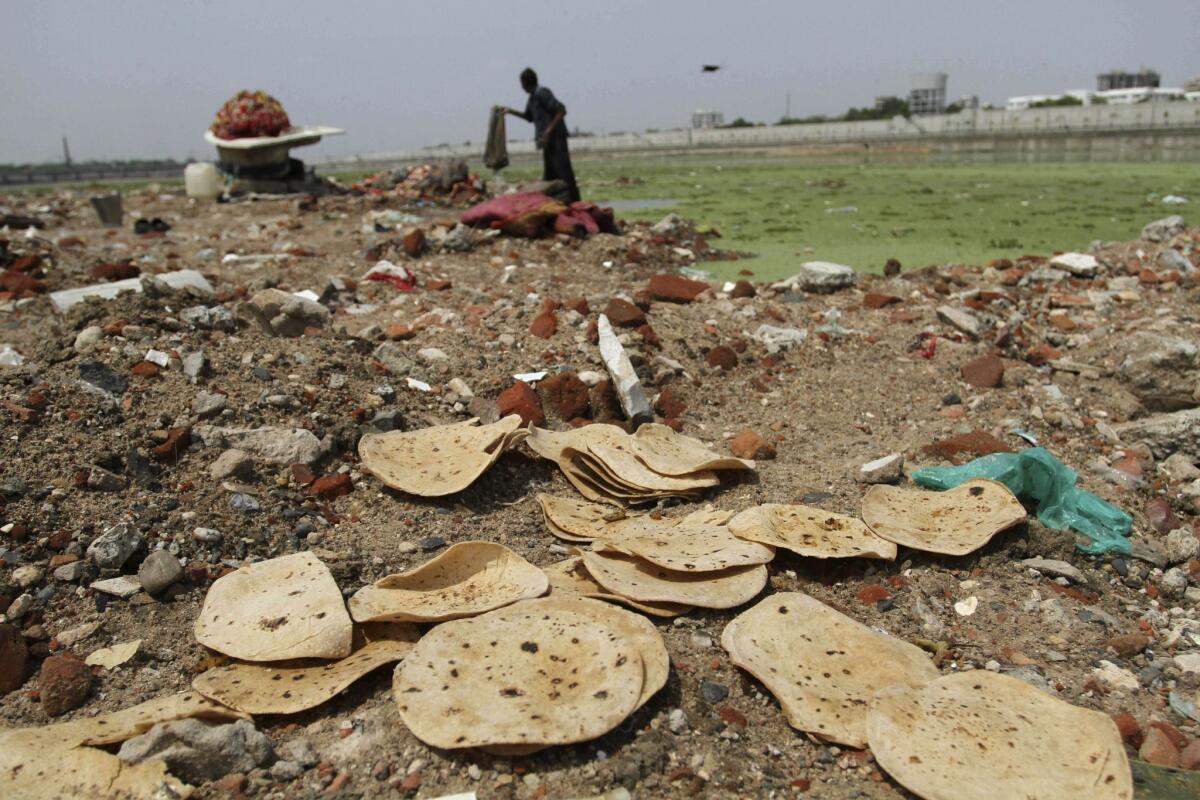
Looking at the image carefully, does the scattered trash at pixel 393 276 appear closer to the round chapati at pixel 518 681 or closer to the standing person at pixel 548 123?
the standing person at pixel 548 123

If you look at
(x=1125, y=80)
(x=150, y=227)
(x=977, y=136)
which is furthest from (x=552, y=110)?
(x=1125, y=80)

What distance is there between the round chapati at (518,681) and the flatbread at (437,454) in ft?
3.07

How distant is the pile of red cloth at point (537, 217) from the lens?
288 inches

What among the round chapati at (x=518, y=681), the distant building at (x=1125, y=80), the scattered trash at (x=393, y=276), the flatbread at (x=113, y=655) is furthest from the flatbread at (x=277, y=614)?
the distant building at (x=1125, y=80)

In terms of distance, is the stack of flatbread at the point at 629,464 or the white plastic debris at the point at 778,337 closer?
the stack of flatbread at the point at 629,464

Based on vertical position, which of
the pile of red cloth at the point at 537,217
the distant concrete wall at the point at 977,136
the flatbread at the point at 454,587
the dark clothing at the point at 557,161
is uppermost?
the distant concrete wall at the point at 977,136

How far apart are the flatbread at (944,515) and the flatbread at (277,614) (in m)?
1.68

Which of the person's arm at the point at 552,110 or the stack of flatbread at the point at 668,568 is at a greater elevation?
the person's arm at the point at 552,110

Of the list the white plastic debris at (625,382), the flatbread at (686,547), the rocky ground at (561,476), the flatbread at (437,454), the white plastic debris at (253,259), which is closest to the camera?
the rocky ground at (561,476)

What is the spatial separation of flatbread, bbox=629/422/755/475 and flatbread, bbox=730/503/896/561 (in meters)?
0.37

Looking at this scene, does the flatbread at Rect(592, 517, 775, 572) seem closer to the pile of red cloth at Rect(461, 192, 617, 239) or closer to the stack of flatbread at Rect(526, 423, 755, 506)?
the stack of flatbread at Rect(526, 423, 755, 506)

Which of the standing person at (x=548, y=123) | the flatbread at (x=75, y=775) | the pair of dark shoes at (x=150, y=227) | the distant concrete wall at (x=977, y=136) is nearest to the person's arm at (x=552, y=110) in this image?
the standing person at (x=548, y=123)

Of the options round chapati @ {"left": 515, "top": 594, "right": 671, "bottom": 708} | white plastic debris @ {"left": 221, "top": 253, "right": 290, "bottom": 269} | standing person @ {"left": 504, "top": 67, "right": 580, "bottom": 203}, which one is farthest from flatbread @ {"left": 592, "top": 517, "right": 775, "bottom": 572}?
standing person @ {"left": 504, "top": 67, "right": 580, "bottom": 203}

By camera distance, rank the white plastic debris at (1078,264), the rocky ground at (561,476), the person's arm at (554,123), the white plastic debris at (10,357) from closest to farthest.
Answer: the rocky ground at (561,476) → the white plastic debris at (10,357) → the white plastic debris at (1078,264) → the person's arm at (554,123)
